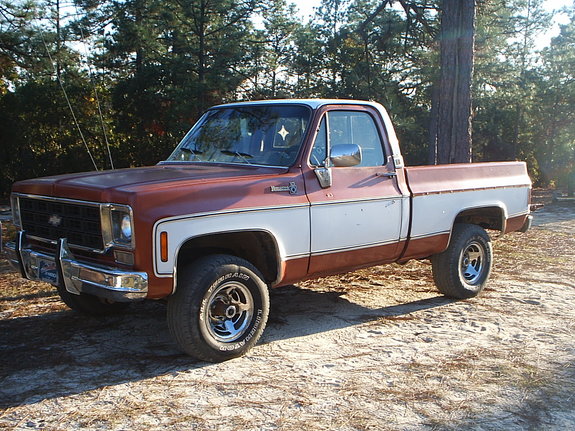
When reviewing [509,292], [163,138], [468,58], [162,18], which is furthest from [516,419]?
[162,18]

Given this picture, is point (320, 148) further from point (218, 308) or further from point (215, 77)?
point (215, 77)

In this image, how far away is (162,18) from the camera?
66.7ft

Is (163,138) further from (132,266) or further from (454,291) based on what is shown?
(132,266)

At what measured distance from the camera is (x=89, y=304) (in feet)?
18.4

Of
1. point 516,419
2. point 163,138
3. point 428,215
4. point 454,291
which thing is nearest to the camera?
point 516,419

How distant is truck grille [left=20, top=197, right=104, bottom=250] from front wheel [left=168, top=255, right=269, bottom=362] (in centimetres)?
70

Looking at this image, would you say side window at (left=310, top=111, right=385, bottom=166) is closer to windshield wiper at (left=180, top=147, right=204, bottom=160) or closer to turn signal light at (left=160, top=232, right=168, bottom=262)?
windshield wiper at (left=180, top=147, right=204, bottom=160)

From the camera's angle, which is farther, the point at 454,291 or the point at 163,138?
the point at 163,138

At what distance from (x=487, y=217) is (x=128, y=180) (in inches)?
162

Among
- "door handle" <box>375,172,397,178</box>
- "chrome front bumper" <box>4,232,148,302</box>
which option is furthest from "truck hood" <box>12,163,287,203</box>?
"door handle" <box>375,172,397,178</box>

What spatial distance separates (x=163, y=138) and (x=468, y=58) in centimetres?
1175

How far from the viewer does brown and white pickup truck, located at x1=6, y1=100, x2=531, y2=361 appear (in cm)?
→ 418

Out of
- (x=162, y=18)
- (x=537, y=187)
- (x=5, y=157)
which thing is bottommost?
(x=537, y=187)

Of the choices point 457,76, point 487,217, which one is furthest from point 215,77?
point 487,217
